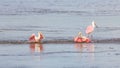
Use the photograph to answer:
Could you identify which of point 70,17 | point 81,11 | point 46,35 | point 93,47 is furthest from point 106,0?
point 93,47

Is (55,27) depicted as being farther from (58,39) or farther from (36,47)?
(36,47)

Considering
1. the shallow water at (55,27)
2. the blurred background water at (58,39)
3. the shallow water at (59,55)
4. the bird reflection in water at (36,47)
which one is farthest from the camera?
the shallow water at (55,27)

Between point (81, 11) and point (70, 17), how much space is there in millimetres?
4619

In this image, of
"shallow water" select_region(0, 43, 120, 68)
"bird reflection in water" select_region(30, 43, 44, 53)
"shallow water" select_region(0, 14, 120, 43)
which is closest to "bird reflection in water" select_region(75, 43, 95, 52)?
"shallow water" select_region(0, 43, 120, 68)

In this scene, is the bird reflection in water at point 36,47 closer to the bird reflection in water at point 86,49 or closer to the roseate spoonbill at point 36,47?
the roseate spoonbill at point 36,47

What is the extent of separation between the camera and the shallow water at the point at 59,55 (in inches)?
642

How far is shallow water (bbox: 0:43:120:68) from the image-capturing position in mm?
16295

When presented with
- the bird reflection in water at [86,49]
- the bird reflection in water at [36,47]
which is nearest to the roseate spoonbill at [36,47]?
the bird reflection in water at [36,47]

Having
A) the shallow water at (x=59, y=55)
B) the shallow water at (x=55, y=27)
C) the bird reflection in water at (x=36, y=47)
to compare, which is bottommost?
the shallow water at (x=59, y=55)

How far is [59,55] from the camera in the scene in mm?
18078

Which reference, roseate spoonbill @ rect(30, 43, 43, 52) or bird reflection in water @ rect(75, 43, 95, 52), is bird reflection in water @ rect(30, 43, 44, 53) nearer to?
roseate spoonbill @ rect(30, 43, 43, 52)

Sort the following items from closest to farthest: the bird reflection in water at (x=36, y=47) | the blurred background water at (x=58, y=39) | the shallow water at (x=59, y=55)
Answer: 1. the shallow water at (x=59, y=55)
2. the blurred background water at (x=58, y=39)
3. the bird reflection in water at (x=36, y=47)

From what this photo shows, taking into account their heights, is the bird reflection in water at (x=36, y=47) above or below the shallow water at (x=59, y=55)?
above

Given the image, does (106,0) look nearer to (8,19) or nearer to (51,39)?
(8,19)
